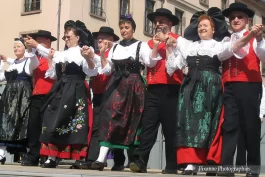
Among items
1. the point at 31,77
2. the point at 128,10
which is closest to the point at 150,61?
the point at 31,77

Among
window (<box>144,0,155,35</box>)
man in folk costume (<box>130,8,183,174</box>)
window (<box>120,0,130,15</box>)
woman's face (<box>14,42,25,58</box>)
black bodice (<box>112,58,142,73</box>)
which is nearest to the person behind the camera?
man in folk costume (<box>130,8,183,174</box>)

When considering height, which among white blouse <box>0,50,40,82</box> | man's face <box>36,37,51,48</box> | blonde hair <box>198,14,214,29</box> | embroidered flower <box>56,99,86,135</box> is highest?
blonde hair <box>198,14,214,29</box>

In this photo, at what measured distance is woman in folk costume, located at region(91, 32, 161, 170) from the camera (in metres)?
5.05

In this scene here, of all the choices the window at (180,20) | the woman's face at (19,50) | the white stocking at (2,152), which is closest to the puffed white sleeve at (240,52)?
the woman's face at (19,50)

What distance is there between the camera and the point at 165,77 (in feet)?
16.7

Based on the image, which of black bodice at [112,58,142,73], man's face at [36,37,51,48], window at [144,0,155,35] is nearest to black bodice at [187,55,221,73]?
black bodice at [112,58,142,73]

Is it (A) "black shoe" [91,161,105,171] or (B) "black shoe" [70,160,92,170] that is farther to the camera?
(B) "black shoe" [70,160,92,170]

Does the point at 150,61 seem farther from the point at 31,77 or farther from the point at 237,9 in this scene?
the point at 31,77

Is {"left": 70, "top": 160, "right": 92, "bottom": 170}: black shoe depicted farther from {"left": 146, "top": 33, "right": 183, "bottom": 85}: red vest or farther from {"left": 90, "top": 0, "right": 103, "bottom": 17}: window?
{"left": 90, "top": 0, "right": 103, "bottom": 17}: window

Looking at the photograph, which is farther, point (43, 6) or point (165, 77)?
point (43, 6)

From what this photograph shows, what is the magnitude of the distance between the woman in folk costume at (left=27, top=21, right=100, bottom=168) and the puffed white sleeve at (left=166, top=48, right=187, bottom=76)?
31.8 inches

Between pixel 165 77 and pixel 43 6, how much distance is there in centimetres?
1528

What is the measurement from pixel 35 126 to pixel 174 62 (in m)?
1.86

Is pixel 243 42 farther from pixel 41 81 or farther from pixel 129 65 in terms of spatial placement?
pixel 41 81
